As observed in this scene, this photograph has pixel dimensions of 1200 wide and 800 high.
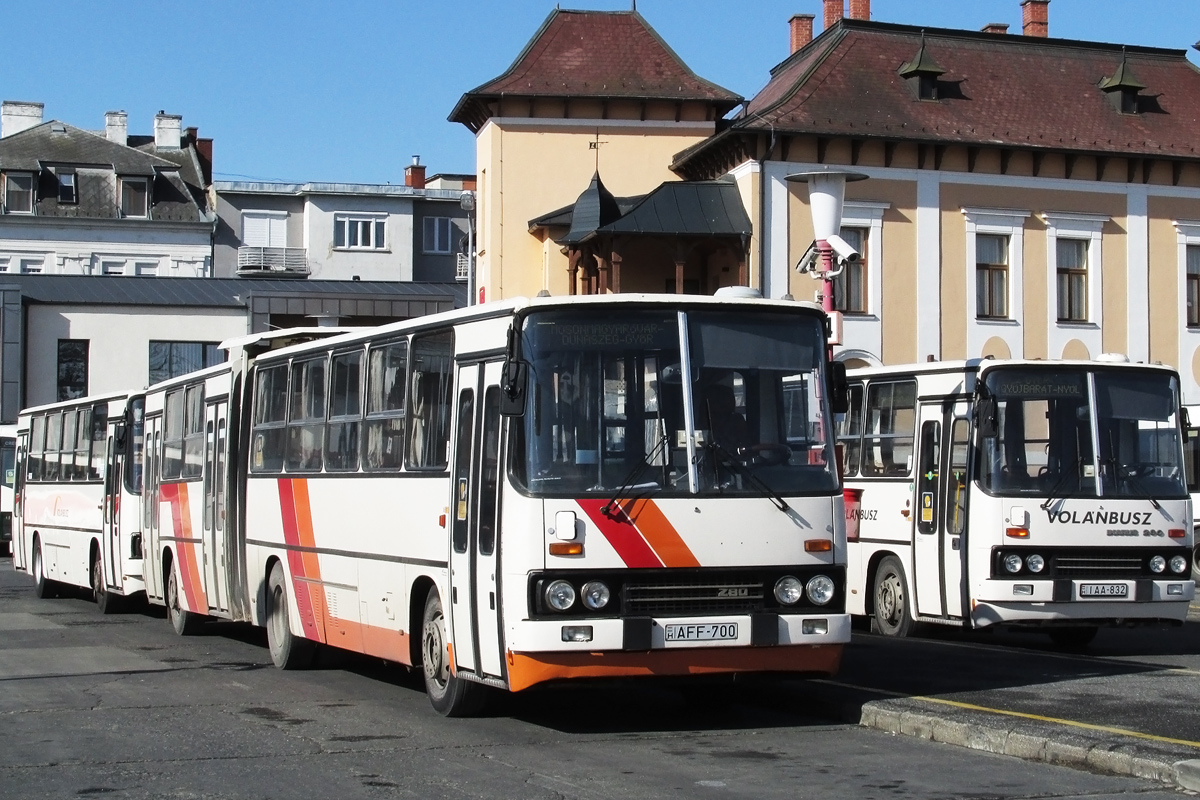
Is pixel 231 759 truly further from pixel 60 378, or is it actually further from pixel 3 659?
pixel 60 378

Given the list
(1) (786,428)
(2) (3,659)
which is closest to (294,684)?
(2) (3,659)

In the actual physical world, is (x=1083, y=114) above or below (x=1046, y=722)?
above

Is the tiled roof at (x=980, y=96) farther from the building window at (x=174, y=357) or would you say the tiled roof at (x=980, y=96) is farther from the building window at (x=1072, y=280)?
the building window at (x=174, y=357)

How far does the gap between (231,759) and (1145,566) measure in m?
9.46

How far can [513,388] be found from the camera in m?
10.7

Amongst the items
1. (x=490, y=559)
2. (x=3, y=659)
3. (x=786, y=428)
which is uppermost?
(x=786, y=428)

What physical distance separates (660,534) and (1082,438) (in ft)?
22.9

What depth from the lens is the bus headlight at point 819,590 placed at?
11195mm

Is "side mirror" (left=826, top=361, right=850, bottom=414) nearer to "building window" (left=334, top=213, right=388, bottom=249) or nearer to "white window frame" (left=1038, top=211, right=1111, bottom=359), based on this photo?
"white window frame" (left=1038, top=211, right=1111, bottom=359)

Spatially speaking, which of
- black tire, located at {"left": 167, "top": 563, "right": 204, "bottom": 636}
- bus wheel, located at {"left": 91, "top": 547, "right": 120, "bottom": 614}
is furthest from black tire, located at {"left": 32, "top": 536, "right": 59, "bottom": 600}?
black tire, located at {"left": 167, "top": 563, "right": 204, "bottom": 636}

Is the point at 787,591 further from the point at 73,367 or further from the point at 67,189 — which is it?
the point at 67,189

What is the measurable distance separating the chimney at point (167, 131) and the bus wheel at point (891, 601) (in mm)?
65131

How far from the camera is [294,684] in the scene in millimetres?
14812

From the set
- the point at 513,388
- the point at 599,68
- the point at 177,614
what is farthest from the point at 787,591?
the point at 599,68
